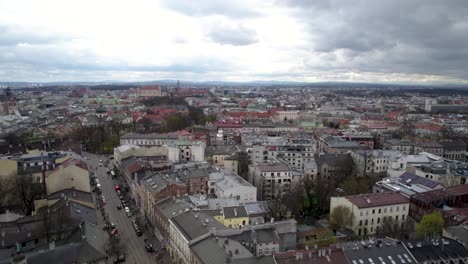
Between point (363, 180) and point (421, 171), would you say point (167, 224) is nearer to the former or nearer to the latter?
point (363, 180)

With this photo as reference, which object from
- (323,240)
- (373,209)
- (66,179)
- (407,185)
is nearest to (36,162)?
(66,179)

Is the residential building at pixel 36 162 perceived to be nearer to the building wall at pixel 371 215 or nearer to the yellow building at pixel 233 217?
the yellow building at pixel 233 217

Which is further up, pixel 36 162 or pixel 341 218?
pixel 36 162

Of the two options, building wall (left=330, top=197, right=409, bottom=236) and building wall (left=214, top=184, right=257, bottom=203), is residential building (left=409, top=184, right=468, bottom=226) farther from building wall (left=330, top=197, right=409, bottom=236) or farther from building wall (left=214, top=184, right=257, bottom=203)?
building wall (left=214, top=184, right=257, bottom=203)

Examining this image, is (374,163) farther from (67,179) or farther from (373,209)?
(67,179)

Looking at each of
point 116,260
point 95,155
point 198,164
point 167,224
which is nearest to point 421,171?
point 198,164

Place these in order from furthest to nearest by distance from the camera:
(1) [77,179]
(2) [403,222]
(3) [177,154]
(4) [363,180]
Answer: (3) [177,154], (4) [363,180], (1) [77,179], (2) [403,222]

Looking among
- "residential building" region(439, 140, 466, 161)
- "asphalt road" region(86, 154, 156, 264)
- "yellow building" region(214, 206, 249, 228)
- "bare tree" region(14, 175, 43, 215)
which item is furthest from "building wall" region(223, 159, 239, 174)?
"residential building" region(439, 140, 466, 161)
